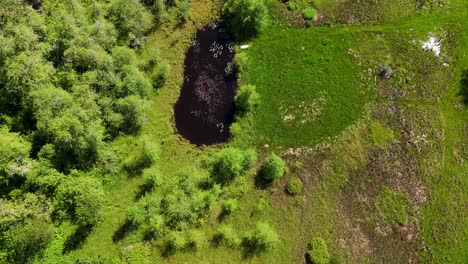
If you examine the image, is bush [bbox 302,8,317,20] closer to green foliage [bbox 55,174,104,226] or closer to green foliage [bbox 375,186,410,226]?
green foliage [bbox 375,186,410,226]

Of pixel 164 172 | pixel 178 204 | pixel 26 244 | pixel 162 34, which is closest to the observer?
pixel 26 244

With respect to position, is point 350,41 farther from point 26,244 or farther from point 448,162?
point 26,244

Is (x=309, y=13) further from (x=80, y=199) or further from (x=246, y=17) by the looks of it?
(x=80, y=199)

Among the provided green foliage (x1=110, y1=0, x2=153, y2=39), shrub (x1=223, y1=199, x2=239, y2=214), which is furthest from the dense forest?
green foliage (x1=110, y1=0, x2=153, y2=39)

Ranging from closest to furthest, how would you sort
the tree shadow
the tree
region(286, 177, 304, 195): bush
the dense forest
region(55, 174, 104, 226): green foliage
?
the tree, region(55, 174, 104, 226): green foliage, the dense forest, the tree shadow, region(286, 177, 304, 195): bush

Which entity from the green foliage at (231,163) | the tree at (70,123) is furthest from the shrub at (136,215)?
the green foliage at (231,163)

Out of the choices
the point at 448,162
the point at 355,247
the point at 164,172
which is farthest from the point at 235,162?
the point at 448,162
